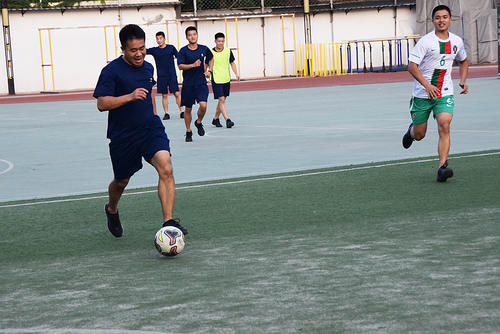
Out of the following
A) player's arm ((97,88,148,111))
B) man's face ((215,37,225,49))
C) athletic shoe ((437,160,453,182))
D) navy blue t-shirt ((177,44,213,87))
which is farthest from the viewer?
man's face ((215,37,225,49))

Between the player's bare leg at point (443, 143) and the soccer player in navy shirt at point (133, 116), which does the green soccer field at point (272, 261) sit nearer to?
the player's bare leg at point (443, 143)

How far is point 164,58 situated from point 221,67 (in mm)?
3378

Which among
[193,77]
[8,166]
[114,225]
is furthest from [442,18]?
[193,77]

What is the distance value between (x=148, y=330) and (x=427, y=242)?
280 cm

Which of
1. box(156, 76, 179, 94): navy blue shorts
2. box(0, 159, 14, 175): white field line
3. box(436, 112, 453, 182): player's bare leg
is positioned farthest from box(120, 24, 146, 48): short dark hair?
box(156, 76, 179, 94): navy blue shorts

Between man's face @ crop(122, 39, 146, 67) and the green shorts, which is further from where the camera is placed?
the green shorts

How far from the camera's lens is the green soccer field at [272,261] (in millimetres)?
5000

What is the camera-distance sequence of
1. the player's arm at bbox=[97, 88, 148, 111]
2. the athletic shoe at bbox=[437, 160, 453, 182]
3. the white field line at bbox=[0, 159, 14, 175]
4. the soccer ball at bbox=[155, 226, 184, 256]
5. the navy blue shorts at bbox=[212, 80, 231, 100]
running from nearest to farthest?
the soccer ball at bbox=[155, 226, 184, 256] → the player's arm at bbox=[97, 88, 148, 111] → the athletic shoe at bbox=[437, 160, 453, 182] → the white field line at bbox=[0, 159, 14, 175] → the navy blue shorts at bbox=[212, 80, 231, 100]

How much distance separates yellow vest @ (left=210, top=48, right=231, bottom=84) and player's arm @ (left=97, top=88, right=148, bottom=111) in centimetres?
1243

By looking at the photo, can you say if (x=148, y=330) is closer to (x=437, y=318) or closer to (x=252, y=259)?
(x=437, y=318)

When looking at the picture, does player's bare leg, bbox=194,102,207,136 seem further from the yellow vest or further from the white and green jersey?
the white and green jersey

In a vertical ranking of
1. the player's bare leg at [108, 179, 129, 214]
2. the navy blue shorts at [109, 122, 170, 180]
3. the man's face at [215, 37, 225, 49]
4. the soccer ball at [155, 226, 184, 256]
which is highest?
the man's face at [215, 37, 225, 49]

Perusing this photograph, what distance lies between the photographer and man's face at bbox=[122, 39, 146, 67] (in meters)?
7.23

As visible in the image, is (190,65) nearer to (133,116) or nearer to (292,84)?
(133,116)
